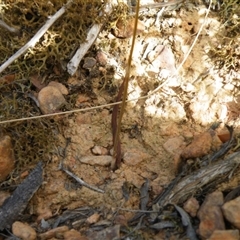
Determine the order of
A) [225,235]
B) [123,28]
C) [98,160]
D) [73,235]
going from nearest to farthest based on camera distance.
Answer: [225,235] < [73,235] < [98,160] < [123,28]

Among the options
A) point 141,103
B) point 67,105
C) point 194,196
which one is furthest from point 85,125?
point 194,196

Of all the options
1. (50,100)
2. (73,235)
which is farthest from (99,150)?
(73,235)

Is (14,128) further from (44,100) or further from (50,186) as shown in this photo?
(50,186)

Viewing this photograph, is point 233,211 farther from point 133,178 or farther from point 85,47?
point 85,47

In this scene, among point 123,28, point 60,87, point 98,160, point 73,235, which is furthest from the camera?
point 123,28

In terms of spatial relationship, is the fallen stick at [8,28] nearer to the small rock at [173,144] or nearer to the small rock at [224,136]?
the small rock at [173,144]

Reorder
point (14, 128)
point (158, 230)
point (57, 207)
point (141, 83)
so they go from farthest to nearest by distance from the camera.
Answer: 1. point (141, 83)
2. point (14, 128)
3. point (57, 207)
4. point (158, 230)

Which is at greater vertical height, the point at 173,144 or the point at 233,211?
the point at 173,144
